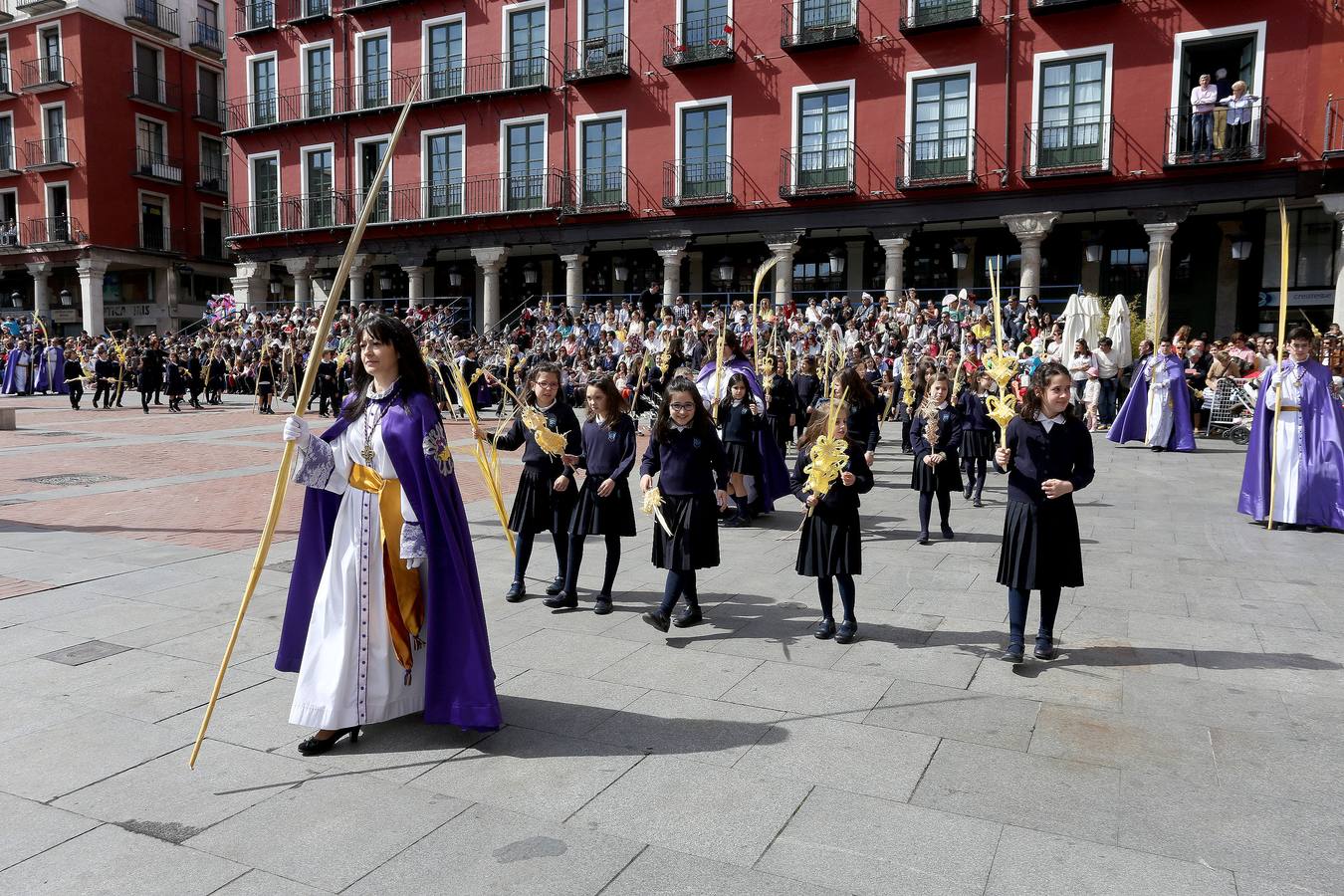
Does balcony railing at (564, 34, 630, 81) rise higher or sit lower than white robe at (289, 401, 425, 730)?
higher

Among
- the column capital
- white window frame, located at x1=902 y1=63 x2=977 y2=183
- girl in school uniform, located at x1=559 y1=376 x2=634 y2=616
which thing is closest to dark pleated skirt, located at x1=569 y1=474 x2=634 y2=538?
girl in school uniform, located at x1=559 y1=376 x2=634 y2=616

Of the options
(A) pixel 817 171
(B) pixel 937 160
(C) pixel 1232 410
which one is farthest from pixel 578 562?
(A) pixel 817 171

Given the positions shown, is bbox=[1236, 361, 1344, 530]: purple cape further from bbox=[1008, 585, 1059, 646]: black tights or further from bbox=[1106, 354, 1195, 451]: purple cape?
bbox=[1106, 354, 1195, 451]: purple cape

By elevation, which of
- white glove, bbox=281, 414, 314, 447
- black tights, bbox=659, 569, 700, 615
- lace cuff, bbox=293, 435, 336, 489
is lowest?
black tights, bbox=659, 569, 700, 615

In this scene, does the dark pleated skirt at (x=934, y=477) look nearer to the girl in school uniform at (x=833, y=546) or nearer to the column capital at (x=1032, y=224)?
the girl in school uniform at (x=833, y=546)

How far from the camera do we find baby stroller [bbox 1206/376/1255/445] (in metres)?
16.8

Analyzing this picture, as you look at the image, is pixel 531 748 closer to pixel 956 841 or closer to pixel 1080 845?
pixel 956 841

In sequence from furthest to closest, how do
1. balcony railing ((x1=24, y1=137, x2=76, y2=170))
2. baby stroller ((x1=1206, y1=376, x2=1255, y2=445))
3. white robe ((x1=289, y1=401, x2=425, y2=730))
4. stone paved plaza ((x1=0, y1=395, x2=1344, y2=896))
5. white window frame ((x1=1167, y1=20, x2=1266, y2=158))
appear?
balcony railing ((x1=24, y1=137, x2=76, y2=170)) < white window frame ((x1=1167, y1=20, x2=1266, y2=158)) < baby stroller ((x1=1206, y1=376, x2=1255, y2=445)) < white robe ((x1=289, y1=401, x2=425, y2=730)) < stone paved plaza ((x1=0, y1=395, x2=1344, y2=896))

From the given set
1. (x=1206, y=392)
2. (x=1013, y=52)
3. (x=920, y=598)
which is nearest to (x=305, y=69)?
(x=1013, y=52)

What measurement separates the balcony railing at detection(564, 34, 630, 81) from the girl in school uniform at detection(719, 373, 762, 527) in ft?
67.2

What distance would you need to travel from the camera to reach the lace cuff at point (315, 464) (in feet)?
12.4

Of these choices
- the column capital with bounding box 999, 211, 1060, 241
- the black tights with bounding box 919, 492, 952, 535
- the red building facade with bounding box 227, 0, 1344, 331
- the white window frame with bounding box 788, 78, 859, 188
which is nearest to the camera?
the black tights with bounding box 919, 492, 952, 535

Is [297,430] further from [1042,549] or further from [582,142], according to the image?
[582,142]

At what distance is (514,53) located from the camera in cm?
2944
